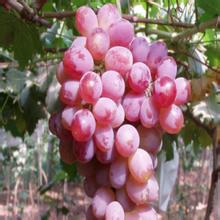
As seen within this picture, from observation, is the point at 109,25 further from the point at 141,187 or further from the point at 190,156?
the point at 190,156

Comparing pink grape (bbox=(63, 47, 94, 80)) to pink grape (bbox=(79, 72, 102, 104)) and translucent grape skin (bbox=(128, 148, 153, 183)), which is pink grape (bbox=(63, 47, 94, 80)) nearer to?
pink grape (bbox=(79, 72, 102, 104))

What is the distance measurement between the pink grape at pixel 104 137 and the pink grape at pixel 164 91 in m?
0.07

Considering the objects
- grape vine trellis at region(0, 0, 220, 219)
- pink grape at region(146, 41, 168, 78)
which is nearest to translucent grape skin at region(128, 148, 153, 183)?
pink grape at region(146, 41, 168, 78)

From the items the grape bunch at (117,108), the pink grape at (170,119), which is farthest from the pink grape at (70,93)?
the pink grape at (170,119)

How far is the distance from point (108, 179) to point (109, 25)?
185 millimetres

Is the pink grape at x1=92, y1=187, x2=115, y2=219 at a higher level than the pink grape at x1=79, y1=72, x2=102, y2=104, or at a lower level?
lower

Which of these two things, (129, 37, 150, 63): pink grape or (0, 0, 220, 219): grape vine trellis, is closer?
(129, 37, 150, 63): pink grape

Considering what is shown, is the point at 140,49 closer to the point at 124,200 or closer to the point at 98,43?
the point at 98,43

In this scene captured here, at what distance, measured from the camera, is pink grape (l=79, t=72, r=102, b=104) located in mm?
527

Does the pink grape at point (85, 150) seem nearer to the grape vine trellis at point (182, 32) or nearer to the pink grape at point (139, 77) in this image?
the pink grape at point (139, 77)

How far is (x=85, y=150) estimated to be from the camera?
1.80 feet

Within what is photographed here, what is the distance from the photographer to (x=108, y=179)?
57 cm

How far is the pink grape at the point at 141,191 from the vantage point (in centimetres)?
56

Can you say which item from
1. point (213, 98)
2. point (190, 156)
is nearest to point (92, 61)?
point (213, 98)
